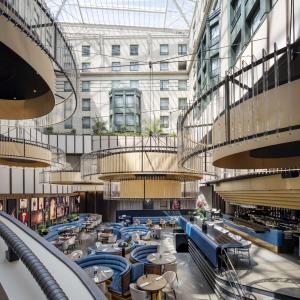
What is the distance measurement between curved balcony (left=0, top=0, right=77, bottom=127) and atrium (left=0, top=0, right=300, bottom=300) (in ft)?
0.06

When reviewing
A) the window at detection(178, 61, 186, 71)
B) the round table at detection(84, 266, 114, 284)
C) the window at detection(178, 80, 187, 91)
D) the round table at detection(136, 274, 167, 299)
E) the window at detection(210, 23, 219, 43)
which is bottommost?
the round table at detection(136, 274, 167, 299)

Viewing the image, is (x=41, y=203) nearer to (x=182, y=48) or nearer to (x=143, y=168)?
(x=143, y=168)

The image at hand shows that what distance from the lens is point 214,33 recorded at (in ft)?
74.6

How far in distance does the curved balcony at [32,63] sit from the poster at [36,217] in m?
18.2

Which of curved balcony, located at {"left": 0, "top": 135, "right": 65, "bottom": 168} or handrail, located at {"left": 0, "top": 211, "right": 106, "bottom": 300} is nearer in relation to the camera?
handrail, located at {"left": 0, "top": 211, "right": 106, "bottom": 300}

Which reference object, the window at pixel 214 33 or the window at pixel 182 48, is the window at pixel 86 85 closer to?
the window at pixel 182 48

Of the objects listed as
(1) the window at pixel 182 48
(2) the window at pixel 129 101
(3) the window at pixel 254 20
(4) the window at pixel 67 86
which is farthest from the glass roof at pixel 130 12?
(4) the window at pixel 67 86

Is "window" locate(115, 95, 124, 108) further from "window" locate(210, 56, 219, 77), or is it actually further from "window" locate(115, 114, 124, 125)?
"window" locate(210, 56, 219, 77)

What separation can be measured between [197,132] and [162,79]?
125 feet

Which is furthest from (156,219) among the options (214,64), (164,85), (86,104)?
(164,85)

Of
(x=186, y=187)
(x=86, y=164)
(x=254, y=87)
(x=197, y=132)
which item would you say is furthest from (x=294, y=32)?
(x=86, y=164)

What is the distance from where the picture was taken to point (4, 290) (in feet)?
7.26

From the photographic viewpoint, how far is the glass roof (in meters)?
35.8

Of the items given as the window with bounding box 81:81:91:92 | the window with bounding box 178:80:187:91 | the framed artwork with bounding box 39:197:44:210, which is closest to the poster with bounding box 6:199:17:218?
the framed artwork with bounding box 39:197:44:210
